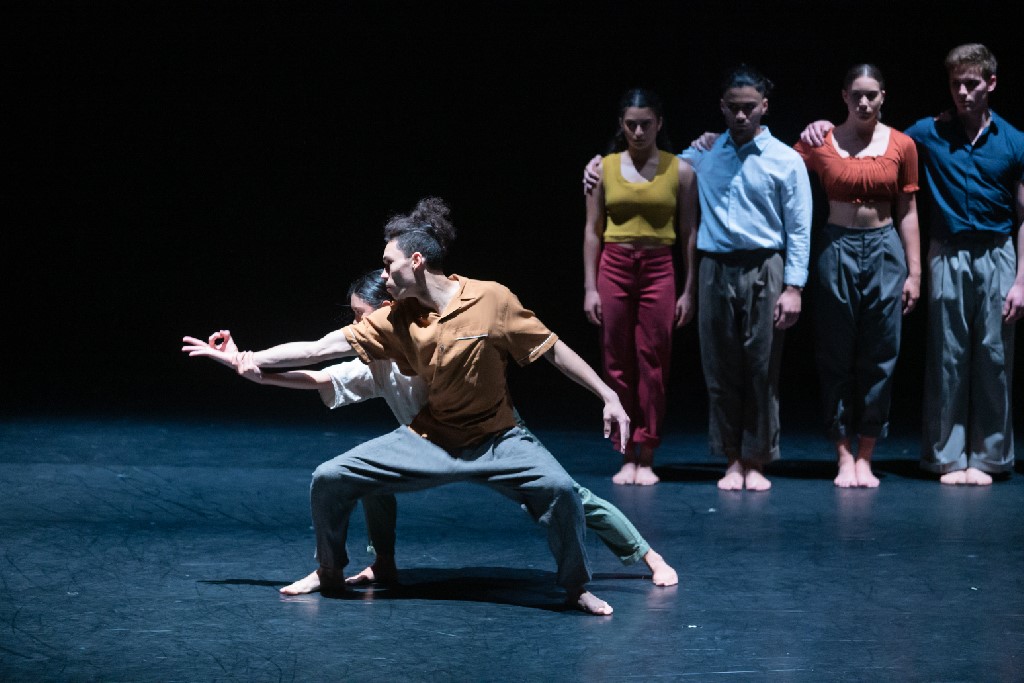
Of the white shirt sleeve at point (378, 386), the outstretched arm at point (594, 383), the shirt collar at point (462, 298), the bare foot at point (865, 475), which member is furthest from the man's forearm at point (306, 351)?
the bare foot at point (865, 475)

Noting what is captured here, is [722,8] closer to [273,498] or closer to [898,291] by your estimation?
[898,291]

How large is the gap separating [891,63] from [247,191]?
3.33 metres

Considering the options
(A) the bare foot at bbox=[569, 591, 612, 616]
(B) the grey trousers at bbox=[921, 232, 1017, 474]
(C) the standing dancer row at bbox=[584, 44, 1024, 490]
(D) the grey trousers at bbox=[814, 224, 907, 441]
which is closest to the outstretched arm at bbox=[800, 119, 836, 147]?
(C) the standing dancer row at bbox=[584, 44, 1024, 490]

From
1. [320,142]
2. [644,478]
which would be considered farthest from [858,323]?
[320,142]

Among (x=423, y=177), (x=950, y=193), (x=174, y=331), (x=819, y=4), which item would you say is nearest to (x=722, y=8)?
(x=819, y=4)

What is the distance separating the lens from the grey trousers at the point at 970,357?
5.32 metres

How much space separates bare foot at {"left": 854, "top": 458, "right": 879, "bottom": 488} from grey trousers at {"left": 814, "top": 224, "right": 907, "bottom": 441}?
103 mm

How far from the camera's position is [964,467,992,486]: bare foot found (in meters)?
5.31

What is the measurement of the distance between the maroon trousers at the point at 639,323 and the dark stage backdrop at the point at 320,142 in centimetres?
146

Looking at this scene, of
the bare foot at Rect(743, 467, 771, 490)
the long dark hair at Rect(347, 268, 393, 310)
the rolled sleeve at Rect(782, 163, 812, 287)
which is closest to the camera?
the long dark hair at Rect(347, 268, 393, 310)

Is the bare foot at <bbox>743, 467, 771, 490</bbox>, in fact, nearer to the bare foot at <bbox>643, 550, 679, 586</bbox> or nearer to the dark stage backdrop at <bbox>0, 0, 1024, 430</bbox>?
the bare foot at <bbox>643, 550, 679, 586</bbox>

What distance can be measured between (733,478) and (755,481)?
3.0 inches

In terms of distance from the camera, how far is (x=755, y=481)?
5203 mm

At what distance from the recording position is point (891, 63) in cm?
708
